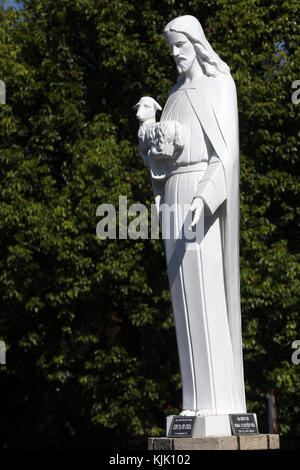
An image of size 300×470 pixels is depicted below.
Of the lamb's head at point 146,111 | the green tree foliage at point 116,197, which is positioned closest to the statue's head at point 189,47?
the lamb's head at point 146,111

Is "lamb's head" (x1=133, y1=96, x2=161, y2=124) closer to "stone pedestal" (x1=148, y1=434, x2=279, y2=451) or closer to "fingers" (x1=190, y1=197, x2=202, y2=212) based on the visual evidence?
"fingers" (x1=190, y1=197, x2=202, y2=212)

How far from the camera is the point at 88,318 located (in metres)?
15.3

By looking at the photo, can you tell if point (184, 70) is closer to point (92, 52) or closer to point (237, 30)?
point (237, 30)

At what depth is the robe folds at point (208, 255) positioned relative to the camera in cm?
755

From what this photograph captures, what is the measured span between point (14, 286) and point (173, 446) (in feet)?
26.4

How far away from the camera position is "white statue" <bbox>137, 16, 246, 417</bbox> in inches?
297

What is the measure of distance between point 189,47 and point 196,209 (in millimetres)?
1793

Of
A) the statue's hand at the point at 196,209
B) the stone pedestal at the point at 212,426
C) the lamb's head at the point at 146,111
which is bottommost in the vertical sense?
the stone pedestal at the point at 212,426

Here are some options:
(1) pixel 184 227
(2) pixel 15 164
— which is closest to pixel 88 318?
(2) pixel 15 164

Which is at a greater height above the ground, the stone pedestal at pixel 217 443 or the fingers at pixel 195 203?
the fingers at pixel 195 203

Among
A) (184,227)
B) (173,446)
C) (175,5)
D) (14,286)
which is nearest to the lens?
(173,446)

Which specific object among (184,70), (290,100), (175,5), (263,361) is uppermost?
(175,5)
